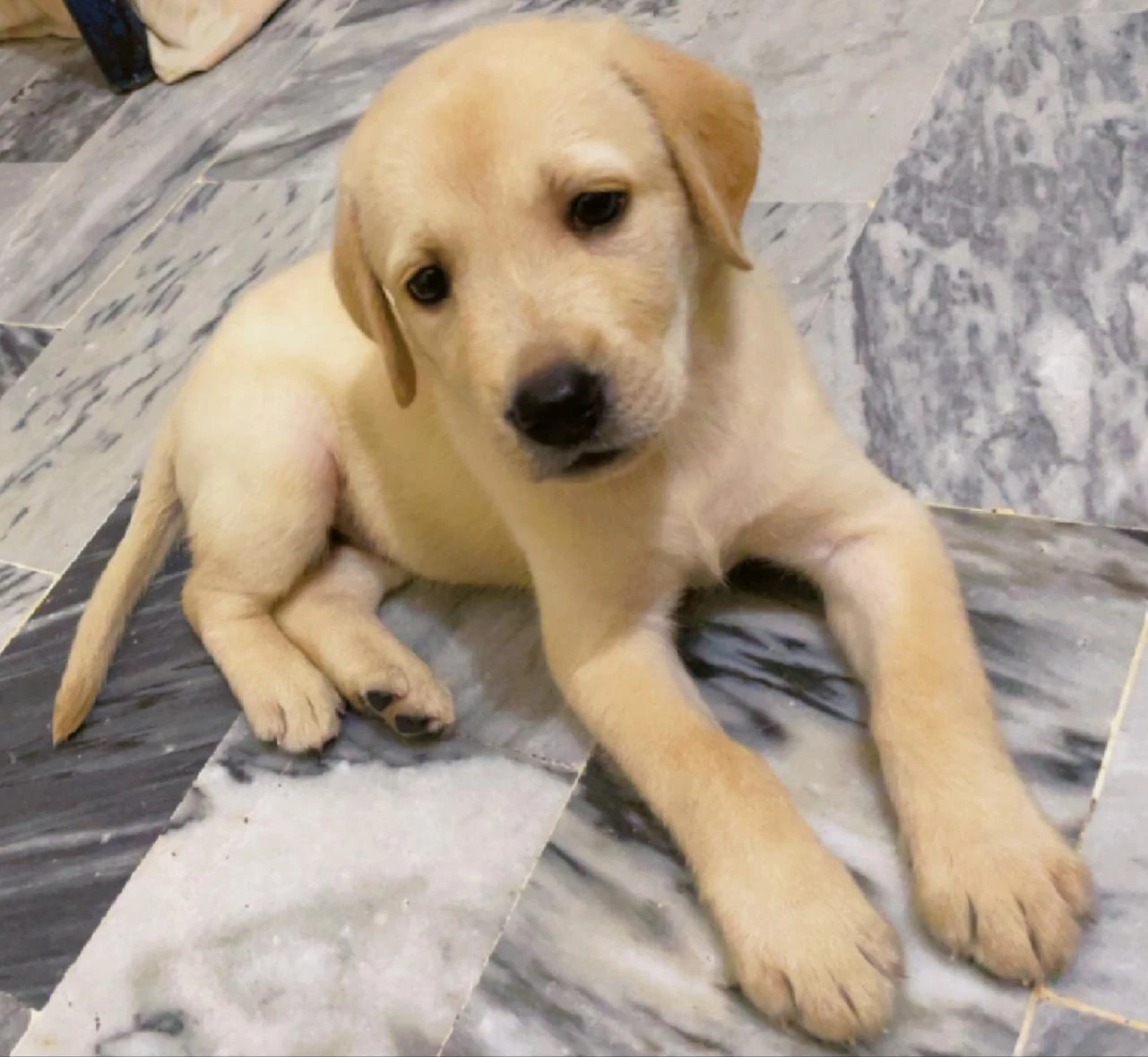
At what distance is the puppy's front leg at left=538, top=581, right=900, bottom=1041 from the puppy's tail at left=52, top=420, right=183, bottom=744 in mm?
967

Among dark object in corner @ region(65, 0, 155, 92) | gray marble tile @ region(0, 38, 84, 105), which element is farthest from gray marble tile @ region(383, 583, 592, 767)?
gray marble tile @ region(0, 38, 84, 105)

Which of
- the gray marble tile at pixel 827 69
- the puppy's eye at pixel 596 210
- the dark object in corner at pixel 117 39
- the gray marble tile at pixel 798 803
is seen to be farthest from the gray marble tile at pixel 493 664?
the dark object in corner at pixel 117 39

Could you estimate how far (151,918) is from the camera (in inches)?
74.1

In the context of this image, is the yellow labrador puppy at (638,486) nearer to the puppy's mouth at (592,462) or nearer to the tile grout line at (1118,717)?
the puppy's mouth at (592,462)

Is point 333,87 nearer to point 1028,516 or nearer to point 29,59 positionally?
point 29,59

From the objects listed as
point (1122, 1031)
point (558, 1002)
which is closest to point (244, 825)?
point (558, 1002)

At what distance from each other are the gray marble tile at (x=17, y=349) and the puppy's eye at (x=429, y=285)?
220 centimetres

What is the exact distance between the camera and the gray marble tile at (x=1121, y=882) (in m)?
1.40

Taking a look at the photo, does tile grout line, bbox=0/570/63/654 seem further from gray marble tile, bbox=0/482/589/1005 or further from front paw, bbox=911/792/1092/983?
front paw, bbox=911/792/1092/983

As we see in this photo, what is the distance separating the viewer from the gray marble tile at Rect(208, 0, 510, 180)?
367 cm

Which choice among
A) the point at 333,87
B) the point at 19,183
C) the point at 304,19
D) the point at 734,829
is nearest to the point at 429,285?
the point at 734,829

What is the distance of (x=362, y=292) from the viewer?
1742 millimetres

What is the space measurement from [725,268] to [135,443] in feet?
5.83

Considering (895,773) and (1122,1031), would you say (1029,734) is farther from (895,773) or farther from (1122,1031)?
(1122,1031)
